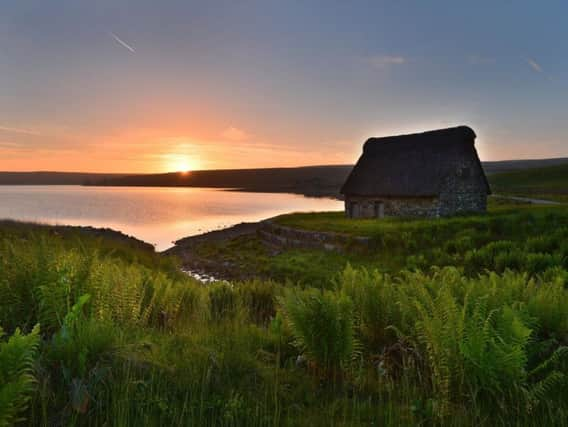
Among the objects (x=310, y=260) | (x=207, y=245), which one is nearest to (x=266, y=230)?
(x=207, y=245)

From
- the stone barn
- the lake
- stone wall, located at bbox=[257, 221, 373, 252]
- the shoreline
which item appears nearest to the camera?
stone wall, located at bbox=[257, 221, 373, 252]

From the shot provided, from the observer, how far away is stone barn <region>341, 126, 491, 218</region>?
3084cm

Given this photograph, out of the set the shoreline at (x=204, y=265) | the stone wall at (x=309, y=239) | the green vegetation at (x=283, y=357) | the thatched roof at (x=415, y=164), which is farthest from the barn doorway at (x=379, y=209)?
the green vegetation at (x=283, y=357)

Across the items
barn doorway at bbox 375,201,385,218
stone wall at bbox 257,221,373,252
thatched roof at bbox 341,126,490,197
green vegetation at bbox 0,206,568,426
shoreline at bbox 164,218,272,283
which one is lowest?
shoreline at bbox 164,218,272,283

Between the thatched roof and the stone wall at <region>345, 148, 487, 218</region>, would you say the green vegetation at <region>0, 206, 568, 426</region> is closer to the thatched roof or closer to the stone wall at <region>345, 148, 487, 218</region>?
the stone wall at <region>345, 148, 487, 218</region>

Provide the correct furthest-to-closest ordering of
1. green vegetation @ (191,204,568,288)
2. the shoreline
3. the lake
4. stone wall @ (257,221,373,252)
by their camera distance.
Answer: the lake, the shoreline, stone wall @ (257,221,373,252), green vegetation @ (191,204,568,288)

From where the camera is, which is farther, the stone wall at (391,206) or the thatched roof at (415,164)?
the thatched roof at (415,164)

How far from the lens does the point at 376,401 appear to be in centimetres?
315

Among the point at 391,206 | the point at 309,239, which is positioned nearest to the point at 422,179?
the point at 391,206

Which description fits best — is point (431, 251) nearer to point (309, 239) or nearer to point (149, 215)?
point (309, 239)

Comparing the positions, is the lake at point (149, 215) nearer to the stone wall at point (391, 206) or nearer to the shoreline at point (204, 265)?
the shoreline at point (204, 265)

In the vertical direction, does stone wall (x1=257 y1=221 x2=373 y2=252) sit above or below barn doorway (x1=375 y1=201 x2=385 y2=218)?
below

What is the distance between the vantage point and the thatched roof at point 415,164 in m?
31.3

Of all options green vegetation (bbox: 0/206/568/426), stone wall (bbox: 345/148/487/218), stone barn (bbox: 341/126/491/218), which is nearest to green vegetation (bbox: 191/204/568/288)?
stone wall (bbox: 345/148/487/218)
